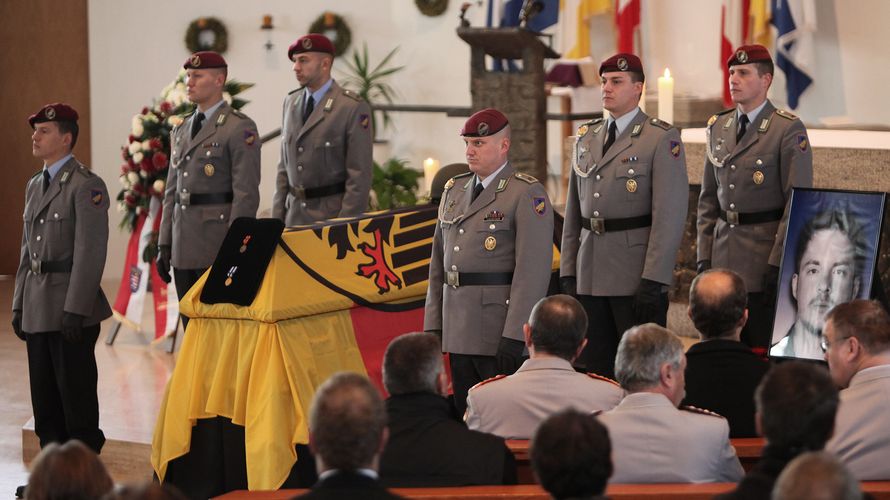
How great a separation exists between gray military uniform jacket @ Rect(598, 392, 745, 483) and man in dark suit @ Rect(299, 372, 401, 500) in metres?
0.76

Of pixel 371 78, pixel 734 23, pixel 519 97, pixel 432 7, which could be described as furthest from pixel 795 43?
pixel 371 78

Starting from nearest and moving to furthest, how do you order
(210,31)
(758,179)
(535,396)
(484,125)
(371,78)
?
(535,396) < (484,125) < (758,179) < (371,78) < (210,31)

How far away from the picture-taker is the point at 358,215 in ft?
16.4

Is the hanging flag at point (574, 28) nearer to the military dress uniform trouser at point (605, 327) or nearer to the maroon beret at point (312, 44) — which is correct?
the maroon beret at point (312, 44)

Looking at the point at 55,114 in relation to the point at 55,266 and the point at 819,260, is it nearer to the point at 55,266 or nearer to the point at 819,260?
the point at 55,266

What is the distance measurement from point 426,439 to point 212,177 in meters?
2.62

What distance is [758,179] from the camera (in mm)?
4469

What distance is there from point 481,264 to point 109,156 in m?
7.47

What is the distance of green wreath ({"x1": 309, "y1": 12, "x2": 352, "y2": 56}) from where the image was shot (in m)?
10.5

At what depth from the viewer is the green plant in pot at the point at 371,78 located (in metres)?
10.3

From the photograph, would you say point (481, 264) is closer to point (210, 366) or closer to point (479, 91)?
point (210, 366)

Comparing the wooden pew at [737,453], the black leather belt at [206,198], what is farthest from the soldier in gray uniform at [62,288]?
the wooden pew at [737,453]

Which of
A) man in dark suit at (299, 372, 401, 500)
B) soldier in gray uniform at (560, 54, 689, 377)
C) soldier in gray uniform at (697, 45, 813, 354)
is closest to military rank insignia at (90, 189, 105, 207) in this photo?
soldier in gray uniform at (560, 54, 689, 377)

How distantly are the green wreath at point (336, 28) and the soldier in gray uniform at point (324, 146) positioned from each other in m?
5.23
